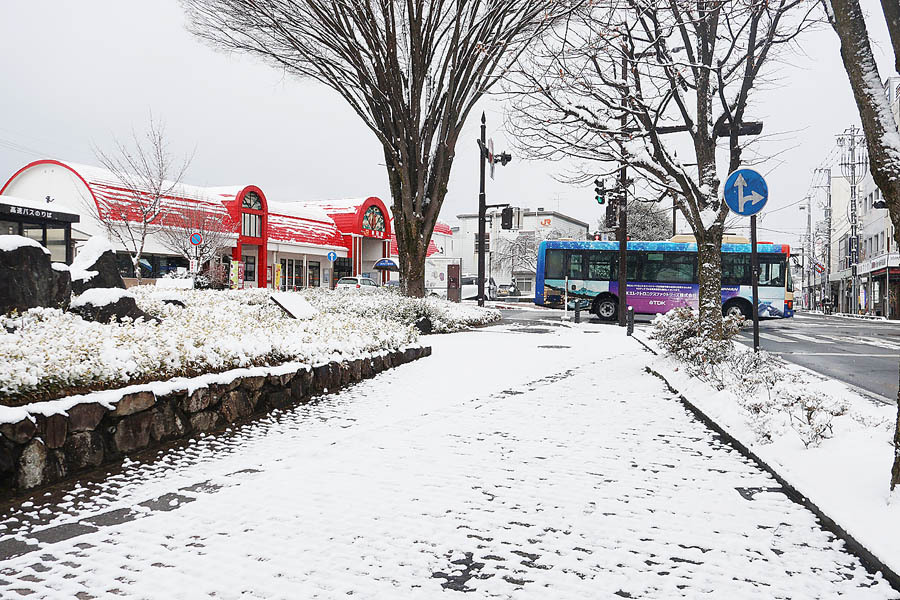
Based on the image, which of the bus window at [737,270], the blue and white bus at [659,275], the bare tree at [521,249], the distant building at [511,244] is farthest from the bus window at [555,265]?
the distant building at [511,244]

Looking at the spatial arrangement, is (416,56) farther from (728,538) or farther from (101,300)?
(728,538)

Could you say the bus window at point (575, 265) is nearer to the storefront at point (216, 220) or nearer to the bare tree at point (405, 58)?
the bare tree at point (405, 58)

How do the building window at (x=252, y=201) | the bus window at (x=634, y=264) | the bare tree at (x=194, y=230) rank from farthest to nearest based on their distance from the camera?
the building window at (x=252, y=201) → the bare tree at (x=194, y=230) → the bus window at (x=634, y=264)

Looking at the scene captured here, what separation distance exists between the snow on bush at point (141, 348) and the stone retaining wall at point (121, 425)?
0.24m

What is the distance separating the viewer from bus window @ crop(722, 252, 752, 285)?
23422 mm

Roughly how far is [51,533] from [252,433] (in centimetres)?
241

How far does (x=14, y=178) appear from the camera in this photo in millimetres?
30375

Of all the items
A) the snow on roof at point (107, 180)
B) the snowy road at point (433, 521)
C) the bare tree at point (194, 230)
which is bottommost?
the snowy road at point (433, 521)

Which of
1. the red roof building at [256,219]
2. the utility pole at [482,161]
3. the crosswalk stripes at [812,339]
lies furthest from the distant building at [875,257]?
the red roof building at [256,219]

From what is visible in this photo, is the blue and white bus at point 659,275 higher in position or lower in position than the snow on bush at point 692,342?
higher

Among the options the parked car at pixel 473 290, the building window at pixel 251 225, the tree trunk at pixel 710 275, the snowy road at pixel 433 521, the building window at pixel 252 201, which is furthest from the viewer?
the parked car at pixel 473 290

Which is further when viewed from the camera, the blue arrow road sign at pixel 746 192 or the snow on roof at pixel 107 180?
the snow on roof at pixel 107 180

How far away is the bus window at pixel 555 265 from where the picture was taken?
81.6 ft

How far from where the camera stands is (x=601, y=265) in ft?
80.1
